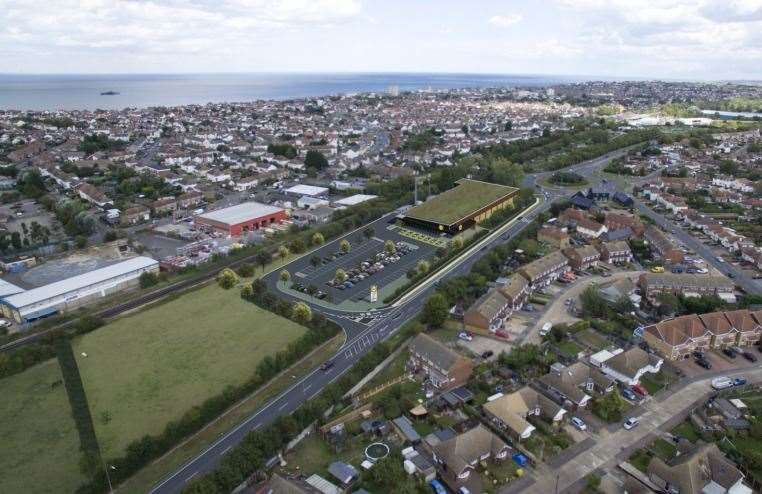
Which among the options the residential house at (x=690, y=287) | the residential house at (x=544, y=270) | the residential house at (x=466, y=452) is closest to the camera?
the residential house at (x=466, y=452)

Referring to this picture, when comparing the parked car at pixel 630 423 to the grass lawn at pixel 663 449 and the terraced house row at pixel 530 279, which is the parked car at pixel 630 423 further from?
the terraced house row at pixel 530 279

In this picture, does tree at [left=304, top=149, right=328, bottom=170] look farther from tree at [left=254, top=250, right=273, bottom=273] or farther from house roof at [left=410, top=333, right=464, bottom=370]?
house roof at [left=410, top=333, right=464, bottom=370]

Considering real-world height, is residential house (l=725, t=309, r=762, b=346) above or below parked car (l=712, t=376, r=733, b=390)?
above

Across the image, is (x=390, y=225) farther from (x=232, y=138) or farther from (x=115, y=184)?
(x=232, y=138)

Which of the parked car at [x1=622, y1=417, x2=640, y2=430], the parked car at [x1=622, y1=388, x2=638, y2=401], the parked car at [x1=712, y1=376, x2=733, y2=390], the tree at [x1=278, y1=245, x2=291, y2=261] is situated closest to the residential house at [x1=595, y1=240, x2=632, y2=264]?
the parked car at [x1=712, y1=376, x2=733, y2=390]

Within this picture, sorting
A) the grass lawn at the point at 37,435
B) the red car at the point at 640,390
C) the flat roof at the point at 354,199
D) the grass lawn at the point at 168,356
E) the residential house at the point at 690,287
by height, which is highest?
the residential house at the point at 690,287

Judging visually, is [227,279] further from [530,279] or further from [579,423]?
[579,423]

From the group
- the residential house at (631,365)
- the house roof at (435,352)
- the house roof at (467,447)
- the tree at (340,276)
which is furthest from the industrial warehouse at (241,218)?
the residential house at (631,365)
